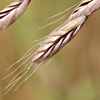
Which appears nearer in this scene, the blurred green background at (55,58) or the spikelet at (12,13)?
the spikelet at (12,13)

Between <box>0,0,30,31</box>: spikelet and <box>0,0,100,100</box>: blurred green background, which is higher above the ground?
<box>0,0,30,31</box>: spikelet

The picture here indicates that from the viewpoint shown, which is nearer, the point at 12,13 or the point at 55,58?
the point at 12,13

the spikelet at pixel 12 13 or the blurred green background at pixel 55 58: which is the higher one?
the spikelet at pixel 12 13

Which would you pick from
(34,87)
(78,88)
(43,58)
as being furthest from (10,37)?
(43,58)

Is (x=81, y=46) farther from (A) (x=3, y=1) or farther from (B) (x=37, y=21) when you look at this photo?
(A) (x=3, y=1)

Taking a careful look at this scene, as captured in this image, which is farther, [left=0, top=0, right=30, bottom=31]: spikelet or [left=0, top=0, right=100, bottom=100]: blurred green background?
[left=0, top=0, right=100, bottom=100]: blurred green background
